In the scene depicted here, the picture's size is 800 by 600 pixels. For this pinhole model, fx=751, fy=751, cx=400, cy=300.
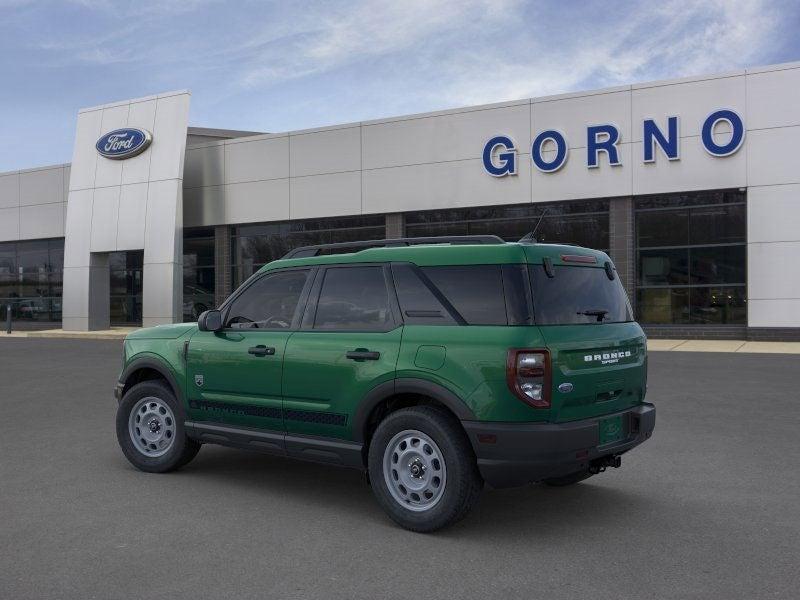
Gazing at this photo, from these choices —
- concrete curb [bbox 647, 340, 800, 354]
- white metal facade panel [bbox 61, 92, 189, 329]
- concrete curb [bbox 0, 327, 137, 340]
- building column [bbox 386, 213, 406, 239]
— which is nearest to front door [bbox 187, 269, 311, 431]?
concrete curb [bbox 647, 340, 800, 354]

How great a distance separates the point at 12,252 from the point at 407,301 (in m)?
34.2

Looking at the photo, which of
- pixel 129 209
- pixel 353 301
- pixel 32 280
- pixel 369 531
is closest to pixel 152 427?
pixel 353 301

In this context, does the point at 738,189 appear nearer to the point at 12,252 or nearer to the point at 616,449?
the point at 616,449

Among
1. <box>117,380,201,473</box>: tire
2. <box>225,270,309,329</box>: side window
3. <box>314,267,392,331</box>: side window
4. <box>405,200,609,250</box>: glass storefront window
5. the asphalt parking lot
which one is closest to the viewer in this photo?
the asphalt parking lot

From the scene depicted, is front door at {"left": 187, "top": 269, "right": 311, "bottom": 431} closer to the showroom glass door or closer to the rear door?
the rear door

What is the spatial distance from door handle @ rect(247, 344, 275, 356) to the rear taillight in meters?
1.98

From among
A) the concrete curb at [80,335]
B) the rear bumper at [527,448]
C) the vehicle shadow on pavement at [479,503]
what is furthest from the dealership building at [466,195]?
the rear bumper at [527,448]

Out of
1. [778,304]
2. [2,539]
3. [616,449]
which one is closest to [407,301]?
[616,449]

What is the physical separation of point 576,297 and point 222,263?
25.2 metres

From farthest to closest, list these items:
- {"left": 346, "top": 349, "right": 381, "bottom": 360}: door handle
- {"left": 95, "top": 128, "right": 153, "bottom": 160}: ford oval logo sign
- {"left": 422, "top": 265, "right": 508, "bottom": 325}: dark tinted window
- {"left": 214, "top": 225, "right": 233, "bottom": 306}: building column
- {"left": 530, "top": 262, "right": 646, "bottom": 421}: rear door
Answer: {"left": 214, "top": 225, "right": 233, "bottom": 306}: building column, {"left": 95, "top": 128, "right": 153, "bottom": 160}: ford oval logo sign, {"left": 346, "top": 349, "right": 381, "bottom": 360}: door handle, {"left": 422, "top": 265, "right": 508, "bottom": 325}: dark tinted window, {"left": 530, "top": 262, "right": 646, "bottom": 421}: rear door

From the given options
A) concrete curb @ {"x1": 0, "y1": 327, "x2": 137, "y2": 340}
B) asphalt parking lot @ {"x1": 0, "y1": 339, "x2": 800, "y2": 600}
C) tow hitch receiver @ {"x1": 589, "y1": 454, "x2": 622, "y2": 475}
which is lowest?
asphalt parking lot @ {"x1": 0, "y1": 339, "x2": 800, "y2": 600}

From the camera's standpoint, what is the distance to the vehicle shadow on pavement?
4.93 metres

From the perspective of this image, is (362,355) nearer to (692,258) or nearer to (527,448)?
(527,448)

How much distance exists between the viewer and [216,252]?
28906 mm
